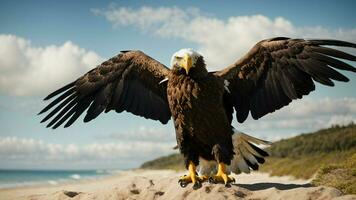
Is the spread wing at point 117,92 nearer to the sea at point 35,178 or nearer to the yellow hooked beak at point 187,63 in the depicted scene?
the yellow hooked beak at point 187,63

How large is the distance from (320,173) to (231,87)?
3.21 metres

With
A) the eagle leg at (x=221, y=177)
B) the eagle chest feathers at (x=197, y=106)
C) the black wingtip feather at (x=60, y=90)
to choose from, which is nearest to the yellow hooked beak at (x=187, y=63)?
the eagle chest feathers at (x=197, y=106)

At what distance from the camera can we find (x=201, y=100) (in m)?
6.94

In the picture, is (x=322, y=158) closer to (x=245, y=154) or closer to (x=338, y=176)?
(x=338, y=176)

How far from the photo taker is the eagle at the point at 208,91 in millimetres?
6988

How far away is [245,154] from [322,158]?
12523 millimetres

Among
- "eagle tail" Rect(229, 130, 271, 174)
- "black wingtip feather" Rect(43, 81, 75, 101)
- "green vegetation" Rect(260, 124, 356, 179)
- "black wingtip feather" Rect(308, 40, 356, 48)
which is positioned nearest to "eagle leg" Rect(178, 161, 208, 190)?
"eagle tail" Rect(229, 130, 271, 174)

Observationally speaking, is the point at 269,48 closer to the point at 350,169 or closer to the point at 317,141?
the point at 350,169

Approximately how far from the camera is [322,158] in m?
19.5

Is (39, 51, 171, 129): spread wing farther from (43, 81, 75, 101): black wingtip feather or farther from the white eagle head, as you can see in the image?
the white eagle head

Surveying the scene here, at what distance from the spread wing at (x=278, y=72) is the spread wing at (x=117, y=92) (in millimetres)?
1372

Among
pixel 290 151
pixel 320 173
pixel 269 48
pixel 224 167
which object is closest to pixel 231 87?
pixel 269 48

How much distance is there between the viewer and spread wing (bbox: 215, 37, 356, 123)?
709cm

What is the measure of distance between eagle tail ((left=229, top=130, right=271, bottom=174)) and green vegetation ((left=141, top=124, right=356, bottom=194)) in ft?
5.39
